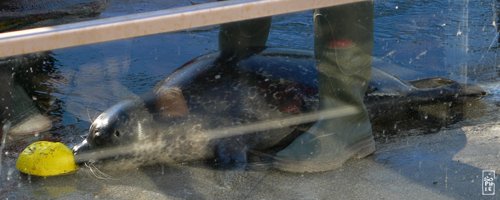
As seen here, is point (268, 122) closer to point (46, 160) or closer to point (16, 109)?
point (46, 160)

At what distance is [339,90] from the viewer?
3900mm

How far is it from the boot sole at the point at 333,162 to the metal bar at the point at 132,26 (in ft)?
3.52

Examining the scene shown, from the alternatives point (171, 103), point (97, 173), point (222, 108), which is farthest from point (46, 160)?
point (222, 108)

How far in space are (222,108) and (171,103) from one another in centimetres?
24

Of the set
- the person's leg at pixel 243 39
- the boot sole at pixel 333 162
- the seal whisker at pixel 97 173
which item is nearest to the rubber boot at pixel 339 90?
the boot sole at pixel 333 162

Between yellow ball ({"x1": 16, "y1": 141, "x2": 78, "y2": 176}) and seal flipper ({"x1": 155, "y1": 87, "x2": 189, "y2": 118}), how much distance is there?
47 cm

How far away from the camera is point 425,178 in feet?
12.0

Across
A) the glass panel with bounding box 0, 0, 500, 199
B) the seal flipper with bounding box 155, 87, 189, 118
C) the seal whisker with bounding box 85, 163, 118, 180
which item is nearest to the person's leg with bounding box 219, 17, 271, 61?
the glass panel with bounding box 0, 0, 500, 199

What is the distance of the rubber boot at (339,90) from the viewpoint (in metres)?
3.76

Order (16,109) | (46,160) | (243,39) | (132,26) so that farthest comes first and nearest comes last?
(16,109), (243,39), (46,160), (132,26)

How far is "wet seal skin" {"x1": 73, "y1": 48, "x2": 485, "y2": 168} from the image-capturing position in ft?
13.1

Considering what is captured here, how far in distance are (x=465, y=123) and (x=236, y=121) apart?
1089 millimetres

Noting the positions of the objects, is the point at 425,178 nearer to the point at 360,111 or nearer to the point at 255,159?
the point at 360,111

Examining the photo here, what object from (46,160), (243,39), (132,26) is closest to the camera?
(132,26)
